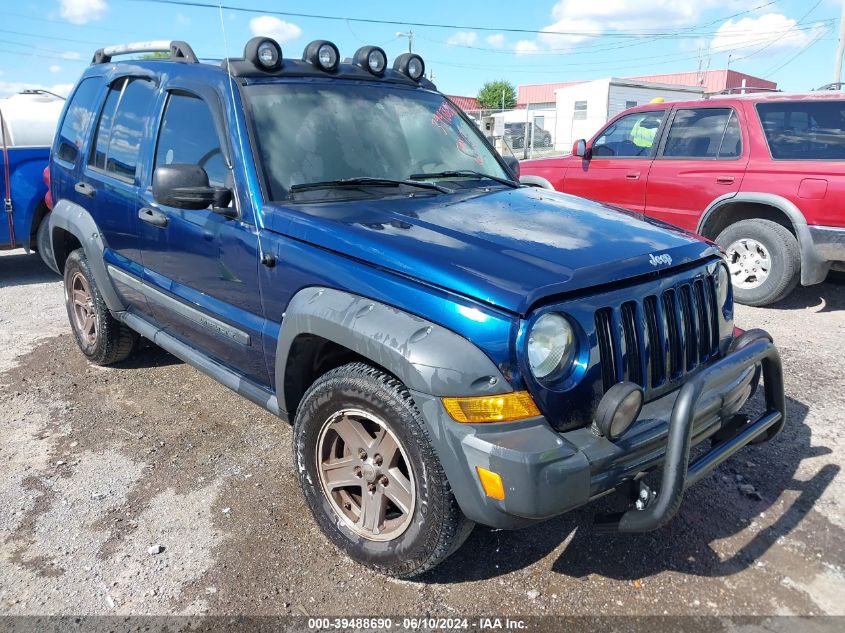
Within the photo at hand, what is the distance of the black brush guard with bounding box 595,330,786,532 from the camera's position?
6.92ft

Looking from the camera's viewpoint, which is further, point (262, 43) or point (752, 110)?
point (752, 110)

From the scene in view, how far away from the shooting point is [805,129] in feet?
19.3

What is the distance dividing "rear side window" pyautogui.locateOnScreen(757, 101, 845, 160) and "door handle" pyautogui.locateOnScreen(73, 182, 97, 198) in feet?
18.5

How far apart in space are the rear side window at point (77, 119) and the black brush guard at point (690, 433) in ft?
13.5

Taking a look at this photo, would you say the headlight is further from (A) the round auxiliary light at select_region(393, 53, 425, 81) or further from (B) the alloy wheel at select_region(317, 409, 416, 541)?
(A) the round auxiliary light at select_region(393, 53, 425, 81)

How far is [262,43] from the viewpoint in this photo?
3.23m

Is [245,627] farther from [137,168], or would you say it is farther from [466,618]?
[137,168]

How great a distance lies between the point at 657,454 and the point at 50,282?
24.1 feet

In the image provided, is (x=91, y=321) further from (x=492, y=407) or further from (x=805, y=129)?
(x=805, y=129)

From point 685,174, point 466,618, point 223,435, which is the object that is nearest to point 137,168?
point 223,435

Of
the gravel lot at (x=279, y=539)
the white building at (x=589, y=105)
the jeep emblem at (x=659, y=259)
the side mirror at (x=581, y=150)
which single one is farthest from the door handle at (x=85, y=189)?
the white building at (x=589, y=105)

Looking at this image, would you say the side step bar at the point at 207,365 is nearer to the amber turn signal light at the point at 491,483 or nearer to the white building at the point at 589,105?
the amber turn signal light at the point at 491,483

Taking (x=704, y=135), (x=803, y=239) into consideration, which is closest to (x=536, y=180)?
(x=704, y=135)

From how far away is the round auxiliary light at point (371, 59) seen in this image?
3.64 m
